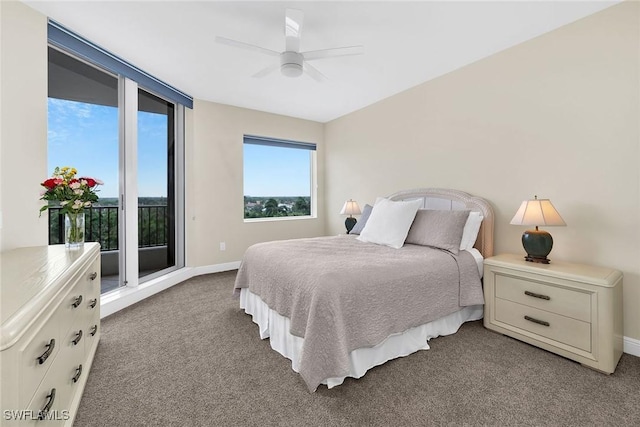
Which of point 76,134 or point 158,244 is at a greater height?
point 76,134

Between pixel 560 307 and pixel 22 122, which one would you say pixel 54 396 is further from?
pixel 560 307

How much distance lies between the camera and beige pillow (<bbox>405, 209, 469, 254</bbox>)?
2.51 meters

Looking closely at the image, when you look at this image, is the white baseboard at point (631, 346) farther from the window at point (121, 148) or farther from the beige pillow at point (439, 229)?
the window at point (121, 148)

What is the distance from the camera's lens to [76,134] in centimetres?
296

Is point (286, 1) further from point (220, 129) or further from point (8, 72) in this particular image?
point (220, 129)

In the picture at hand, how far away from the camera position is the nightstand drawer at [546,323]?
1.86 metres

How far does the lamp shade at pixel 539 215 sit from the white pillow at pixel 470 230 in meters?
0.44

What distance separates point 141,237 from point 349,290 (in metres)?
3.22

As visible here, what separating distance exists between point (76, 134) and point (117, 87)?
0.67 meters

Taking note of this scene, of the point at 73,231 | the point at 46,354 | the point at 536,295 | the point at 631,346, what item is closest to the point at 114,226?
the point at 73,231

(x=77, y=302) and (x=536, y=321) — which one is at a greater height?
(x=77, y=302)

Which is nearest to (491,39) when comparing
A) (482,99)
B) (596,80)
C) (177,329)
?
(482,99)

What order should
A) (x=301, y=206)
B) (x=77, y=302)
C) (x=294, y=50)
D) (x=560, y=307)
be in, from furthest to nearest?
(x=301, y=206)
(x=294, y=50)
(x=560, y=307)
(x=77, y=302)

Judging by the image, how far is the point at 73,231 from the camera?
1.80m
